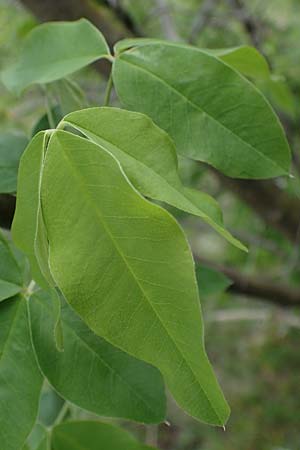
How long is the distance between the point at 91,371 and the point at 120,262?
138mm

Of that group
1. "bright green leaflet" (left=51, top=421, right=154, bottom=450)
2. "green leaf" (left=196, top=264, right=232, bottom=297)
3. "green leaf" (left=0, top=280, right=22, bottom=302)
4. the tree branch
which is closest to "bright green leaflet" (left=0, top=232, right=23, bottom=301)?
"green leaf" (left=0, top=280, right=22, bottom=302)

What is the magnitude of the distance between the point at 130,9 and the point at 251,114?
1241 millimetres

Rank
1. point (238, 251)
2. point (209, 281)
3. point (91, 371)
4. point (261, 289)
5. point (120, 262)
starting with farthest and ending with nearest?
point (238, 251)
point (261, 289)
point (209, 281)
point (91, 371)
point (120, 262)

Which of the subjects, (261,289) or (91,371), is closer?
(91,371)

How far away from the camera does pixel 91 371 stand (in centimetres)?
45

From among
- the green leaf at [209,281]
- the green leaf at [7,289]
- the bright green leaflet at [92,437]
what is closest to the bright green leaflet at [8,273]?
the green leaf at [7,289]

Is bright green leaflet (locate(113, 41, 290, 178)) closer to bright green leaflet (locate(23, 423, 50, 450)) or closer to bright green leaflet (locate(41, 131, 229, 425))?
bright green leaflet (locate(41, 131, 229, 425))

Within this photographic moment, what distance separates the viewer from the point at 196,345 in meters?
0.35

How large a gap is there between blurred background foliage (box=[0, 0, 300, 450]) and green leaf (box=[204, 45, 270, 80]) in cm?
12

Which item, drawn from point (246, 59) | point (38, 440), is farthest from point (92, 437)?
point (246, 59)

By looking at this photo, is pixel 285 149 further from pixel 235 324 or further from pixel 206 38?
pixel 235 324

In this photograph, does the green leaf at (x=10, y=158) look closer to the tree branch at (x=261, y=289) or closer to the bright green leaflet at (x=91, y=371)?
the bright green leaflet at (x=91, y=371)

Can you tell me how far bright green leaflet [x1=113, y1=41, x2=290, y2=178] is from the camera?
0.45 m

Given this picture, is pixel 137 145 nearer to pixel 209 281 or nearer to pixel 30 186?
pixel 30 186
